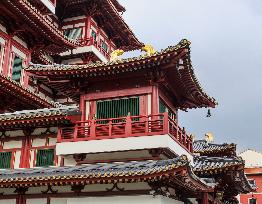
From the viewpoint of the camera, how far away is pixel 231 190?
29.2 metres

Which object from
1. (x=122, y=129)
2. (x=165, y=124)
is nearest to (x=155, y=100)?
(x=165, y=124)

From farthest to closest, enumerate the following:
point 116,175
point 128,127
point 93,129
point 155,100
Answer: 1. point 155,100
2. point 93,129
3. point 128,127
4. point 116,175

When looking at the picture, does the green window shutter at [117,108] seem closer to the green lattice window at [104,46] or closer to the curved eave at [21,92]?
the curved eave at [21,92]

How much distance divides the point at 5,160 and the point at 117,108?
713 centimetres

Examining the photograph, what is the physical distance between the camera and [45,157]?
23219mm

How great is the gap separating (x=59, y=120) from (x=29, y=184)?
13.5 feet

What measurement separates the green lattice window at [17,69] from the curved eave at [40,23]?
2713 millimetres

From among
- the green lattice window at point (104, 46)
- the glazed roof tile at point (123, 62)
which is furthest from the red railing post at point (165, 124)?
the green lattice window at point (104, 46)

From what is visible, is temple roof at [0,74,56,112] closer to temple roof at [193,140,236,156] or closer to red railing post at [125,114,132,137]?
red railing post at [125,114,132,137]

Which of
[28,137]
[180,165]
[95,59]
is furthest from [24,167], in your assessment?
[95,59]

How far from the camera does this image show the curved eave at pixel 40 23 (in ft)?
91.2

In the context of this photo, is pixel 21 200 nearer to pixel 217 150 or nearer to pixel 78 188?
pixel 78 188

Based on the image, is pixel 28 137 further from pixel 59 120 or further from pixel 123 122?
pixel 123 122

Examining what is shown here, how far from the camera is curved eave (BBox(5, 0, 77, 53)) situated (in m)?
27.8
